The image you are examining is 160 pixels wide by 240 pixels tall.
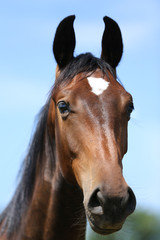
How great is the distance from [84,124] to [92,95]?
327mm

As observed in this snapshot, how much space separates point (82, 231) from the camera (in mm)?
4547

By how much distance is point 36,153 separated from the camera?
487cm

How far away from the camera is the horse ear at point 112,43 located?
17.4 ft

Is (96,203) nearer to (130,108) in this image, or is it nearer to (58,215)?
(58,215)

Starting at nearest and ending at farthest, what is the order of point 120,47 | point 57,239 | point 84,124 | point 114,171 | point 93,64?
1. point 114,171
2. point 84,124
3. point 57,239
4. point 93,64
5. point 120,47

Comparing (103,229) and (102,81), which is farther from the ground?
(102,81)

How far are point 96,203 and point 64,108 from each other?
115 cm

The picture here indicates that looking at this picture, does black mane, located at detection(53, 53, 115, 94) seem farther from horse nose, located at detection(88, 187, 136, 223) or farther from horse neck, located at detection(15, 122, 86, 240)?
horse nose, located at detection(88, 187, 136, 223)

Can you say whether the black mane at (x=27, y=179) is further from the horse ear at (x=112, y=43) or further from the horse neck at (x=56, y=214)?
the horse ear at (x=112, y=43)

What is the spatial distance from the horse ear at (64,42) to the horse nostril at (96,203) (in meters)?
1.97

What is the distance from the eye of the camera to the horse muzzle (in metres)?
3.55

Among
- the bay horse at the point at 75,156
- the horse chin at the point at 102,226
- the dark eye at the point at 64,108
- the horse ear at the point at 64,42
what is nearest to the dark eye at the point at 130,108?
the bay horse at the point at 75,156

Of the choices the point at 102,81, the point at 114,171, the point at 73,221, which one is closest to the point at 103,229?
the point at 114,171

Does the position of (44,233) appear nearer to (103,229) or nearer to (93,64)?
(103,229)
